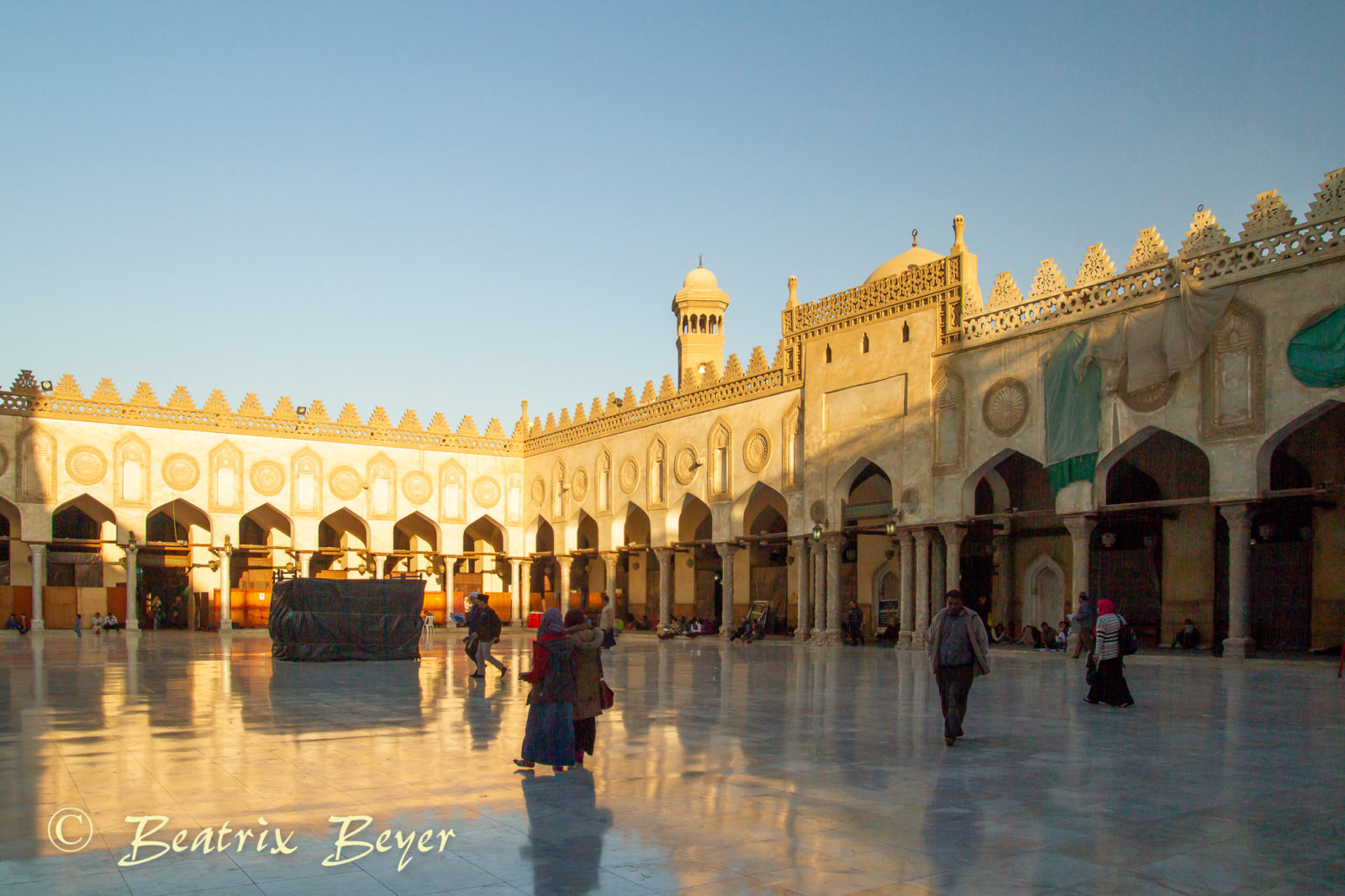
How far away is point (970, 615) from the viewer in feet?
29.9

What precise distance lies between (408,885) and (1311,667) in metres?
15.8

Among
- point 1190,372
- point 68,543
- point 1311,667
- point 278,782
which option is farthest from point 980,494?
point 68,543

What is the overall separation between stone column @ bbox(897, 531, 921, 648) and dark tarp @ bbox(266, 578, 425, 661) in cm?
1004

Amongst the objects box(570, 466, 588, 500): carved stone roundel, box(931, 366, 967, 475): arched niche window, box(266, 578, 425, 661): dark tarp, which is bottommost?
box(266, 578, 425, 661): dark tarp

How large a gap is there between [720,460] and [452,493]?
1192cm

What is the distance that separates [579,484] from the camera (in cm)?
3538

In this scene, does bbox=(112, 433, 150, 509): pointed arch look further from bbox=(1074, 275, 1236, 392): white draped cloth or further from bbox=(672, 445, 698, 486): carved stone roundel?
bbox=(1074, 275, 1236, 392): white draped cloth

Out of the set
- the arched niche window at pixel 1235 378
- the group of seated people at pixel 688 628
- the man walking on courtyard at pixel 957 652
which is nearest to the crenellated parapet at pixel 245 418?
the group of seated people at pixel 688 628

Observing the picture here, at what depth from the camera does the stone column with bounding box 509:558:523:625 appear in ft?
124

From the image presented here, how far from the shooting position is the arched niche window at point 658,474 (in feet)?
103

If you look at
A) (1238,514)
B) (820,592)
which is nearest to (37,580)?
(820,592)

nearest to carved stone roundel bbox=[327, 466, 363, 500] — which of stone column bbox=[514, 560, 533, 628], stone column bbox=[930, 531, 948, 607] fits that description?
stone column bbox=[514, 560, 533, 628]

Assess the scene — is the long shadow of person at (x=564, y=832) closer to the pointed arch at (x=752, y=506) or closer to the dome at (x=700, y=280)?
the pointed arch at (x=752, y=506)

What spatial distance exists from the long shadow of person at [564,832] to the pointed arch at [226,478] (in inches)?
1160
